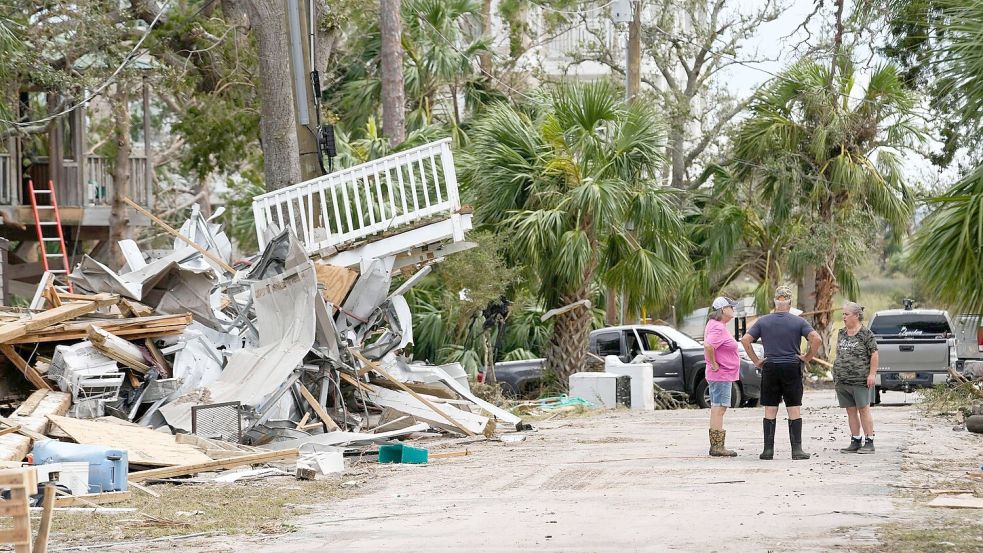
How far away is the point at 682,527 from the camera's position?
27.0 feet

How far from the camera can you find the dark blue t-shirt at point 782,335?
12336mm

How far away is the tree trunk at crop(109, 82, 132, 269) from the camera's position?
25.8m

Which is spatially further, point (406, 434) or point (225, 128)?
point (225, 128)

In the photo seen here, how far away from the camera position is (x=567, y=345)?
72.0ft

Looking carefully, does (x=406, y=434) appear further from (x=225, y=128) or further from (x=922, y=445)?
(x=225, y=128)

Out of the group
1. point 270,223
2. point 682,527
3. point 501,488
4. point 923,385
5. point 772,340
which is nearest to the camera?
point 682,527

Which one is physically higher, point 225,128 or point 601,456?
point 225,128

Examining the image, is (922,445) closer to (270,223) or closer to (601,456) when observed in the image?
(601,456)

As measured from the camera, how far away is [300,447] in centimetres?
1361

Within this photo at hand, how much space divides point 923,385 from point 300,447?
1180 centimetres

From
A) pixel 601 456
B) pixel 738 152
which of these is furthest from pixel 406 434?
pixel 738 152

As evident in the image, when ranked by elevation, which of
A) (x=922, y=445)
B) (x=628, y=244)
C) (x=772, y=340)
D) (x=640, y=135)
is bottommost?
(x=922, y=445)

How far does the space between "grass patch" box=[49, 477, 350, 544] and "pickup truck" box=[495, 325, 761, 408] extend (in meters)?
11.3

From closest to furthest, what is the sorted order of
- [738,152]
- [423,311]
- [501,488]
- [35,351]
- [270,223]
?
[501,488] → [35,351] → [270,223] → [423,311] → [738,152]
